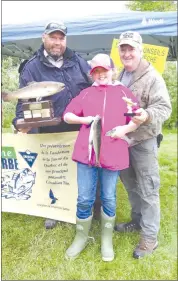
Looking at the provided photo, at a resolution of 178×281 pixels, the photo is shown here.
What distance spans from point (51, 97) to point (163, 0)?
16.5 m

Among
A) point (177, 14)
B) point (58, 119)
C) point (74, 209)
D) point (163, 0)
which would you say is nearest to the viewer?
point (58, 119)

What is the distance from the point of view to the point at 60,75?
303 centimetres

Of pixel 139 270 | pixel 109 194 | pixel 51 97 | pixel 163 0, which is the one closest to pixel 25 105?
pixel 51 97

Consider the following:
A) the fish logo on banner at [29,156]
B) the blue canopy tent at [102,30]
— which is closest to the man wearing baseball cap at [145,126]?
the fish logo on banner at [29,156]

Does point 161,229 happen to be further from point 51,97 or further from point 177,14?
point 177,14

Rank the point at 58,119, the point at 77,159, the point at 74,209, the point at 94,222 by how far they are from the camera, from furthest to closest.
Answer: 1. the point at 94,222
2. the point at 74,209
3. the point at 58,119
4. the point at 77,159

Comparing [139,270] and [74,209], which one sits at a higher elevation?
[74,209]

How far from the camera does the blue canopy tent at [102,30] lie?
13.8 ft

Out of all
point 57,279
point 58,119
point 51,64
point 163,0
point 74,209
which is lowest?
point 57,279

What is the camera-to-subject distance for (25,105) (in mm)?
2922

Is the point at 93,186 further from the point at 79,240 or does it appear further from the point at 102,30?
the point at 102,30

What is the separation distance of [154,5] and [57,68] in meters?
17.2

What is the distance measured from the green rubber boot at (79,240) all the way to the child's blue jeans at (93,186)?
109 millimetres

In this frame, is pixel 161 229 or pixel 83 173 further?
pixel 161 229
